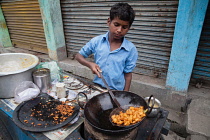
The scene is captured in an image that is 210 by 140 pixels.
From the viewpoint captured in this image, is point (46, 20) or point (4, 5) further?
point (4, 5)

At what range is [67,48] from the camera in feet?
16.8

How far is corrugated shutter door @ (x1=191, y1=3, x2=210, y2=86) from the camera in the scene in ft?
9.35

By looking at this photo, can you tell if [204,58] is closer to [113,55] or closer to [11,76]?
[113,55]

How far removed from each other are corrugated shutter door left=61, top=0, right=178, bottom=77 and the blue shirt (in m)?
1.61

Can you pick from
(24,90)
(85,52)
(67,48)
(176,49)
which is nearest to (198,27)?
(176,49)

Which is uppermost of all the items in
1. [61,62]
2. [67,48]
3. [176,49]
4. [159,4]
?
[159,4]

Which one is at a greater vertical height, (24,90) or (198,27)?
(198,27)

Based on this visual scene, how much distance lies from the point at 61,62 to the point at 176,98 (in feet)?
11.8

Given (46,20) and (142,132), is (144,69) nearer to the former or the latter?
(142,132)

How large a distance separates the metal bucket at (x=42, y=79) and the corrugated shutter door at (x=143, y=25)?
2.35 m

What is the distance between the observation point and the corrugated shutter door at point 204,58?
9.35ft

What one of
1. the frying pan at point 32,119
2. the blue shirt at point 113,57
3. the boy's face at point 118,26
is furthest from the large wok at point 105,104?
the boy's face at point 118,26

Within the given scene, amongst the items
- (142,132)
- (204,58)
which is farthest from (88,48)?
(204,58)

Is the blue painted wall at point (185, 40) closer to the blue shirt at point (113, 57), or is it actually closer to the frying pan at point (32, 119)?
the blue shirt at point (113, 57)
